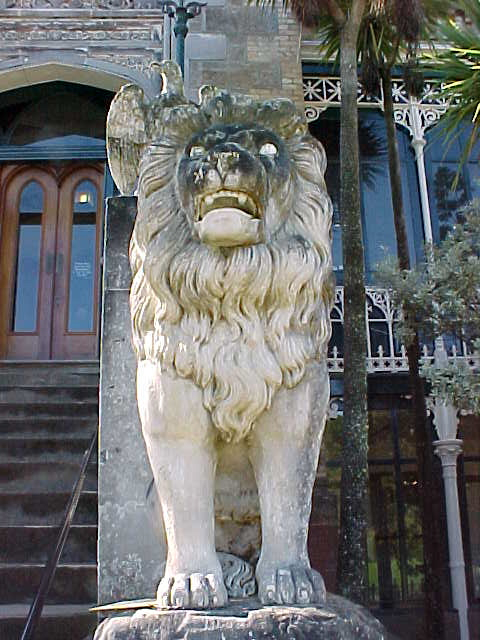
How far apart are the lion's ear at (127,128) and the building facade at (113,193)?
443 centimetres

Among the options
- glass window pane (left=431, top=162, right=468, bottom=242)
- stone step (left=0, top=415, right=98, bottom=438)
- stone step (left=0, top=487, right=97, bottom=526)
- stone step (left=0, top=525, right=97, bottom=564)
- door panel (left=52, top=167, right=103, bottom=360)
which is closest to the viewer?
stone step (left=0, top=525, right=97, bottom=564)

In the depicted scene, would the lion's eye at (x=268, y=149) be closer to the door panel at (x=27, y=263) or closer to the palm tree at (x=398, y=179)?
the palm tree at (x=398, y=179)

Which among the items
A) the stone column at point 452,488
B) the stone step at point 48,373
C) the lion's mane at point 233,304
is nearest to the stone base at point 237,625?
the lion's mane at point 233,304

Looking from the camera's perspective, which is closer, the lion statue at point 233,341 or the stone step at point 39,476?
the lion statue at point 233,341

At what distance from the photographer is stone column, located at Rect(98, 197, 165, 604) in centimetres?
231

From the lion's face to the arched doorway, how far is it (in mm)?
6085

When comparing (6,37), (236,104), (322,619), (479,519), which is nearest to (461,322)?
(479,519)

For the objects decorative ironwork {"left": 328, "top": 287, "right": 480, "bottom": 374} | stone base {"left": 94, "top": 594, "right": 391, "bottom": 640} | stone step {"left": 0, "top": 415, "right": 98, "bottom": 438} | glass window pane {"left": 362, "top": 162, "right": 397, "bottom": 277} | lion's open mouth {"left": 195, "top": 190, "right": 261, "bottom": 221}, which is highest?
glass window pane {"left": 362, "top": 162, "right": 397, "bottom": 277}

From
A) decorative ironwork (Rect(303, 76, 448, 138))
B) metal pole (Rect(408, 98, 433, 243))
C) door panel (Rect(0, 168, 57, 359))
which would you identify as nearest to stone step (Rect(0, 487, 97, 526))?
door panel (Rect(0, 168, 57, 359))

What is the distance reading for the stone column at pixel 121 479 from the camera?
91.1 inches

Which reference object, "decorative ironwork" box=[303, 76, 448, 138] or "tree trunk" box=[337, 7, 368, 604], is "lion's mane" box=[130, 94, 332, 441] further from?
"decorative ironwork" box=[303, 76, 448, 138]

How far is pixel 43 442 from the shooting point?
15.9ft

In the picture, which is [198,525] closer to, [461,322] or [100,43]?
[461,322]

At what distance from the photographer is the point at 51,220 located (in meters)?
8.39
